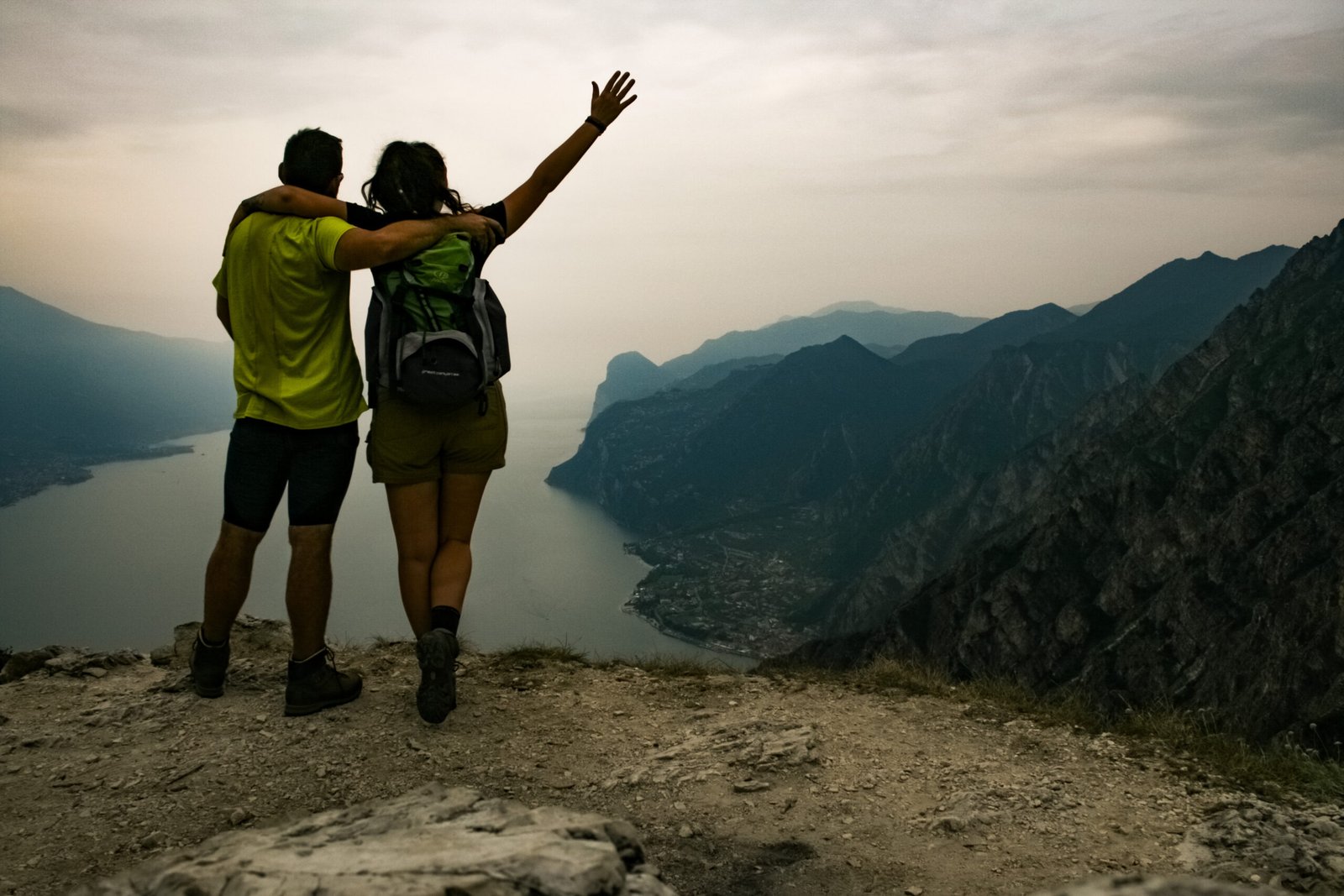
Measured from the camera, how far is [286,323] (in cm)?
450

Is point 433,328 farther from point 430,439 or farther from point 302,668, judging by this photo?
point 302,668

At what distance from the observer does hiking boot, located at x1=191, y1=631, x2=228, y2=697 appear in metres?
5.03

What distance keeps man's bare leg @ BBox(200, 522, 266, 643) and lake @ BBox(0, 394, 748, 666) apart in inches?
2997

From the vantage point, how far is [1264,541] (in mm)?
73375

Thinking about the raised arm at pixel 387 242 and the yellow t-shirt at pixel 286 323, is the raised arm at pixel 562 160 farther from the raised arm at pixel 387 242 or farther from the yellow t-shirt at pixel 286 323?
the yellow t-shirt at pixel 286 323

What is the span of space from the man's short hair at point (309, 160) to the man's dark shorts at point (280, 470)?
1295 millimetres

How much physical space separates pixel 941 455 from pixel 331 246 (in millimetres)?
198710

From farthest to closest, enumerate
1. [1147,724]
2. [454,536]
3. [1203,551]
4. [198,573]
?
[198,573]
[1203,551]
[1147,724]
[454,536]

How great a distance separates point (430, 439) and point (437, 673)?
1278 mm

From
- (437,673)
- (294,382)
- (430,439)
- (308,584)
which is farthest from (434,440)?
(437,673)

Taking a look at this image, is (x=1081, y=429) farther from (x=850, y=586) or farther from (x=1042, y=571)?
(x=1042, y=571)

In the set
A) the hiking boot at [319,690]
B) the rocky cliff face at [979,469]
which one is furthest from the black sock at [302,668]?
the rocky cliff face at [979,469]

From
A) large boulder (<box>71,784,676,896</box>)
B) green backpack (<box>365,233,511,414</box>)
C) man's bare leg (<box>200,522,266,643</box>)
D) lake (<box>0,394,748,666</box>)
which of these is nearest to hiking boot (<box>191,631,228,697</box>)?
man's bare leg (<box>200,522,266,643</box>)

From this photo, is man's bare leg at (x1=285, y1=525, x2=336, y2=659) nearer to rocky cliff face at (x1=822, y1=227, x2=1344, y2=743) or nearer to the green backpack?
the green backpack
